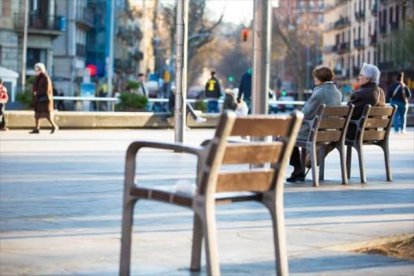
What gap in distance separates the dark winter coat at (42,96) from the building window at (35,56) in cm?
4896

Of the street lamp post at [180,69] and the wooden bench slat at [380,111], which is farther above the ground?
the street lamp post at [180,69]

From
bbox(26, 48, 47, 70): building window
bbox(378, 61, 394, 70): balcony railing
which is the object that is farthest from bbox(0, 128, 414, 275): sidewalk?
bbox(378, 61, 394, 70): balcony railing

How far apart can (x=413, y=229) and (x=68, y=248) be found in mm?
3009

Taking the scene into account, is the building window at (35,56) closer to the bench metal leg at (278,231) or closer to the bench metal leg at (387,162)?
the bench metal leg at (387,162)

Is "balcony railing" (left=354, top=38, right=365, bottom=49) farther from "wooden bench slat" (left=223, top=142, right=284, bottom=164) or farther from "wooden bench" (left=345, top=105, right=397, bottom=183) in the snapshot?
"wooden bench slat" (left=223, top=142, right=284, bottom=164)

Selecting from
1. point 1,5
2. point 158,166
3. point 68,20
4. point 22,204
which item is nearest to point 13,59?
point 1,5

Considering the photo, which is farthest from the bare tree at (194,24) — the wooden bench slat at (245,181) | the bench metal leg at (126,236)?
the wooden bench slat at (245,181)

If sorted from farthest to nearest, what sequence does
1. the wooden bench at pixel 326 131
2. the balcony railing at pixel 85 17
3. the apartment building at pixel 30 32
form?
the balcony railing at pixel 85 17
the apartment building at pixel 30 32
the wooden bench at pixel 326 131

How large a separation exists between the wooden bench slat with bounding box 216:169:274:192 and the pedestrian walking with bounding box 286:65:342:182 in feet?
23.6

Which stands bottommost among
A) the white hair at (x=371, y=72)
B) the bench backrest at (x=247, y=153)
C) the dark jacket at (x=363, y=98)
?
the bench backrest at (x=247, y=153)

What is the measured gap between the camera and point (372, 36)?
12244cm

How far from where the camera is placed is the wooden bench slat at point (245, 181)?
225 inches

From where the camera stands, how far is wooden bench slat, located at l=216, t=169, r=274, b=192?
5707 millimetres

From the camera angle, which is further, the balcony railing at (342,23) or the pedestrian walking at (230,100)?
the balcony railing at (342,23)
